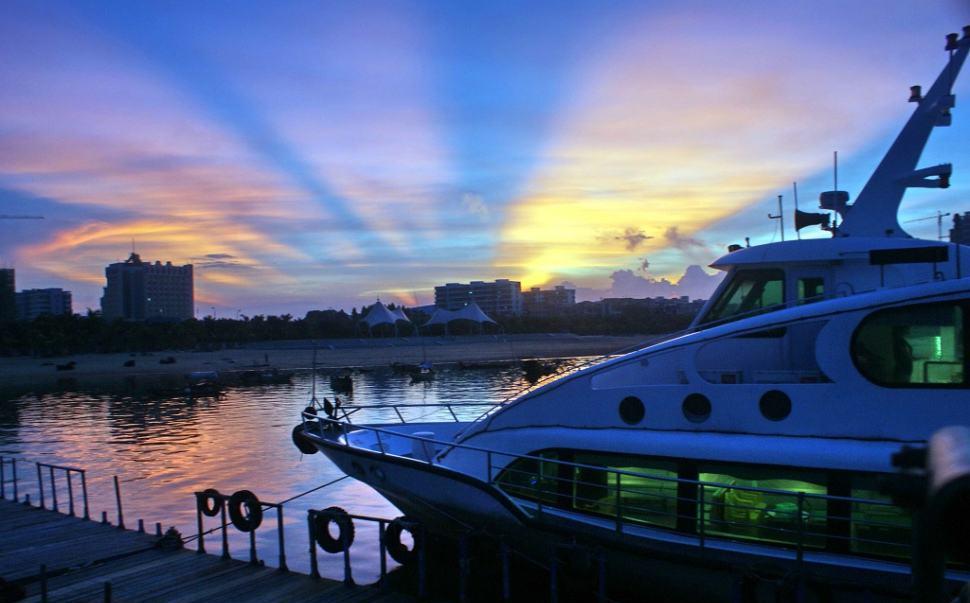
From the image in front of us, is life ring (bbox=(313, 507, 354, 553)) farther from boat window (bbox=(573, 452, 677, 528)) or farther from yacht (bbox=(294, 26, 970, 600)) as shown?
boat window (bbox=(573, 452, 677, 528))

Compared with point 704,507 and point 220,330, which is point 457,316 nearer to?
point 220,330

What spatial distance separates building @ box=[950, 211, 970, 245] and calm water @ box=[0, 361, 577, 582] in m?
13.2

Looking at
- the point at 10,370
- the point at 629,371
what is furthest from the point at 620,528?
the point at 10,370

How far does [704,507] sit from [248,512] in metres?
8.91

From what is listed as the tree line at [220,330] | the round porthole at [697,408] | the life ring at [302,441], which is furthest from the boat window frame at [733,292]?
the tree line at [220,330]

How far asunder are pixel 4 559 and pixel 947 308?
638 inches

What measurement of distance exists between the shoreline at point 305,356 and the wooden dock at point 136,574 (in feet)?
206

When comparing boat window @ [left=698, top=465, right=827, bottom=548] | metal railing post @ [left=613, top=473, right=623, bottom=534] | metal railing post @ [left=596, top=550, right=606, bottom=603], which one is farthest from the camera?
metal railing post @ [left=596, top=550, right=606, bottom=603]

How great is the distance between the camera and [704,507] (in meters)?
9.65

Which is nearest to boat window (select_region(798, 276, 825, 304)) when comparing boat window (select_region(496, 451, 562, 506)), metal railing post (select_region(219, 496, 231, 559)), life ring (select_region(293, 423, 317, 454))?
boat window (select_region(496, 451, 562, 506))

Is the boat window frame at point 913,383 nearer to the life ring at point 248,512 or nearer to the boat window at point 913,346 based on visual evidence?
the boat window at point 913,346

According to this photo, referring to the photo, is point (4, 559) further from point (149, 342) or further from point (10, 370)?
point (149, 342)

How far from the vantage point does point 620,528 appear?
32.9 feet

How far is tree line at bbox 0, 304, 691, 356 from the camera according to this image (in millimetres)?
119688
